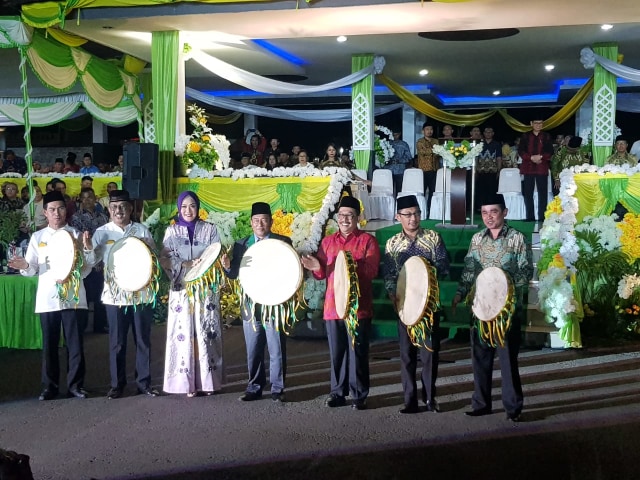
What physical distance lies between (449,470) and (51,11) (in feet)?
22.8

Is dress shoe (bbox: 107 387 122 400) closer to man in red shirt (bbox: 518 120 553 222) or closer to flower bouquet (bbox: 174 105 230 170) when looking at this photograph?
flower bouquet (bbox: 174 105 230 170)

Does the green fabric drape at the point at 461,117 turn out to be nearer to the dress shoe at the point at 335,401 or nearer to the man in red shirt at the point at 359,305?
the man in red shirt at the point at 359,305

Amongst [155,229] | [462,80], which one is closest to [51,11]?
[155,229]

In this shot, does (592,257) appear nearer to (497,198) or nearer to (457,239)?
(457,239)

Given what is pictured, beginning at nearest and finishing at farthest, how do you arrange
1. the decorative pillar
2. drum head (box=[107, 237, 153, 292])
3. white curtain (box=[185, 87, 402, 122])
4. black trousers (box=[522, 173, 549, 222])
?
drum head (box=[107, 237, 153, 292]) → black trousers (box=[522, 173, 549, 222]) → the decorative pillar → white curtain (box=[185, 87, 402, 122])

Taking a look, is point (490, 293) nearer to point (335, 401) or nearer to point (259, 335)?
point (335, 401)

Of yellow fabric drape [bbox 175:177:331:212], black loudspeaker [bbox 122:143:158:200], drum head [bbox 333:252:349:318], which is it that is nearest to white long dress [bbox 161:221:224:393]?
drum head [bbox 333:252:349:318]

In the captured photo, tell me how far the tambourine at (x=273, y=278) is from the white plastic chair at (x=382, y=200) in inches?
266

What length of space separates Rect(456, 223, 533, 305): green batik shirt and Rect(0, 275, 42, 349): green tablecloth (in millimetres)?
3827

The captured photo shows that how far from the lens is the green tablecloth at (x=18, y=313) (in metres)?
Result: 6.77

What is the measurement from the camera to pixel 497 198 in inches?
193

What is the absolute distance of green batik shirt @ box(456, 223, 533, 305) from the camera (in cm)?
483

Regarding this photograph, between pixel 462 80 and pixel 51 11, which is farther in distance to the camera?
pixel 462 80

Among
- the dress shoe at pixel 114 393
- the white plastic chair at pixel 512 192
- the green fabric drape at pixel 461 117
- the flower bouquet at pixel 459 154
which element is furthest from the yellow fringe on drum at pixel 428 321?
the green fabric drape at pixel 461 117
